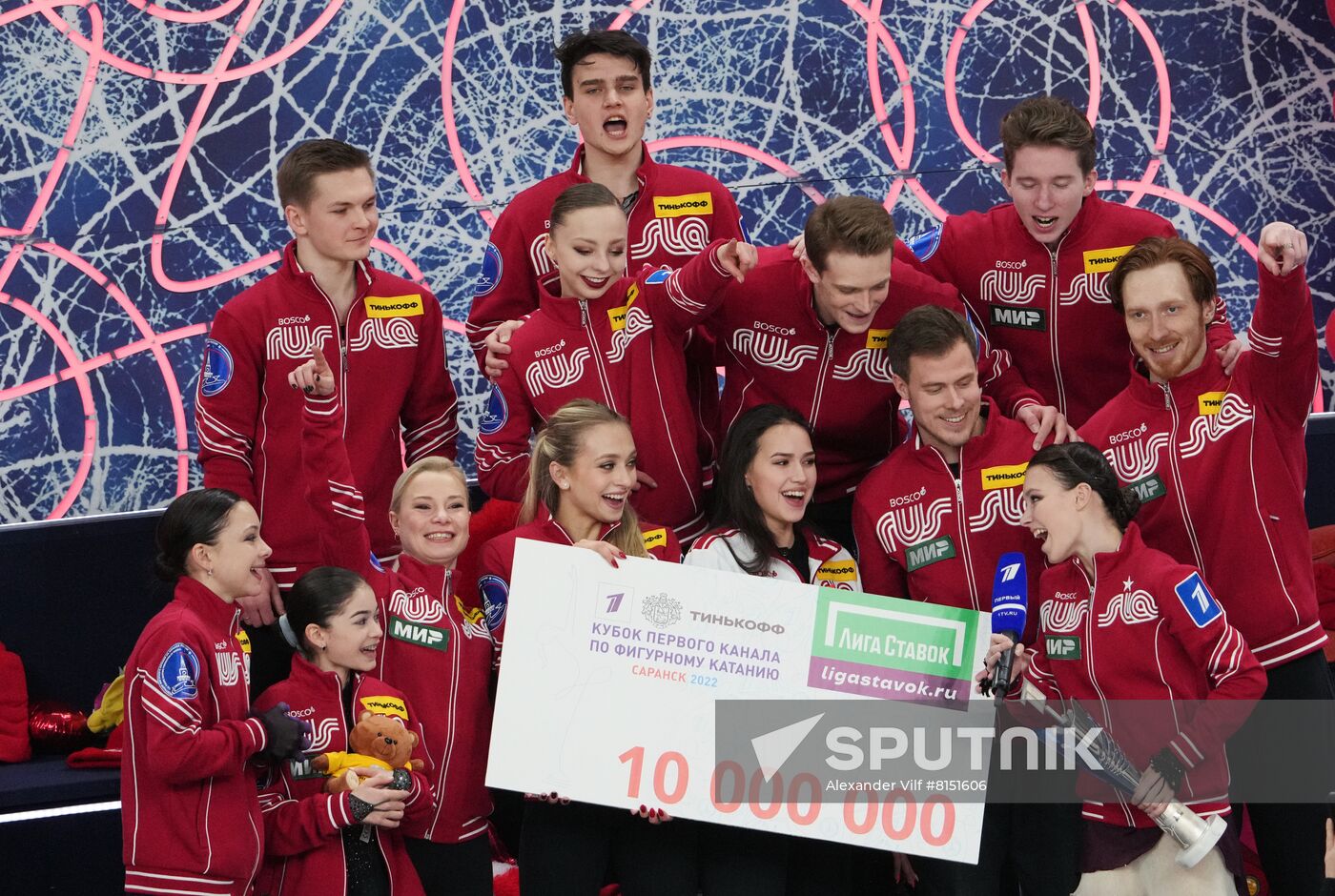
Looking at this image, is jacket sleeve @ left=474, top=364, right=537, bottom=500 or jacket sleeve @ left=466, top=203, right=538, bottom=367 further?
jacket sleeve @ left=466, top=203, right=538, bottom=367

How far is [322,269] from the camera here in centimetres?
429

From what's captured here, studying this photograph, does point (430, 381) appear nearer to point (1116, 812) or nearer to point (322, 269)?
point (322, 269)

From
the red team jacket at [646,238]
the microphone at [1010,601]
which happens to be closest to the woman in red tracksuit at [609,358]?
the red team jacket at [646,238]

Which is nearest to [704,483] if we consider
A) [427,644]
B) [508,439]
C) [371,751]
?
[508,439]

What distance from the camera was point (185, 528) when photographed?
3619 mm

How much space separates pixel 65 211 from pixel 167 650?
2599mm

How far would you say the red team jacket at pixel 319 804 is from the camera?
3459mm

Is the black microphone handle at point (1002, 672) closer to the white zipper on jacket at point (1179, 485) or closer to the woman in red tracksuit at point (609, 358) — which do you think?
the white zipper on jacket at point (1179, 485)

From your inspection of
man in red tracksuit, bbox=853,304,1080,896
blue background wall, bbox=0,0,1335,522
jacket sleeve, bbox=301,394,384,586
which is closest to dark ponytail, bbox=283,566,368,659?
jacket sleeve, bbox=301,394,384,586

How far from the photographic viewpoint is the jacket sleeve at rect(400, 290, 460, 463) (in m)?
4.39

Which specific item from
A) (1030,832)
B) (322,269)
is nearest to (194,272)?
(322,269)

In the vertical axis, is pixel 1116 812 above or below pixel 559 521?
below

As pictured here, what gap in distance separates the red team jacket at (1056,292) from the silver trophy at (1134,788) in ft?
3.85

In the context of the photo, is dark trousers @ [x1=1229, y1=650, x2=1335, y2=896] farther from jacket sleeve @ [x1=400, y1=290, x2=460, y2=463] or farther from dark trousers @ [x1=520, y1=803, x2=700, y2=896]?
jacket sleeve @ [x1=400, y1=290, x2=460, y2=463]
